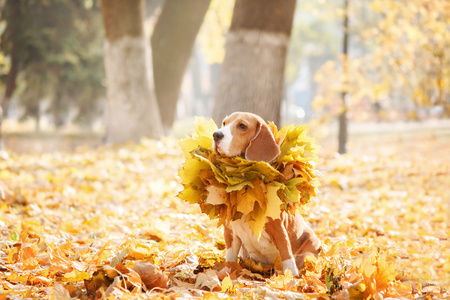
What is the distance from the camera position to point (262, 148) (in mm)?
3039

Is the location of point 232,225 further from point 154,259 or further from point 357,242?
point 357,242

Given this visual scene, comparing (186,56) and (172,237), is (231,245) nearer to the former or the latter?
(172,237)

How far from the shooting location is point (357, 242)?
4.11 m

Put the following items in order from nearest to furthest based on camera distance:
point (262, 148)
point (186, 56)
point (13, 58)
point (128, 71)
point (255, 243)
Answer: point (262, 148), point (255, 243), point (128, 71), point (186, 56), point (13, 58)

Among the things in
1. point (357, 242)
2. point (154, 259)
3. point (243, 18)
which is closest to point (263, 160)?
point (154, 259)

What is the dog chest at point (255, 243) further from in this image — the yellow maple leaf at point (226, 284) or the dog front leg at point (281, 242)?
the yellow maple leaf at point (226, 284)

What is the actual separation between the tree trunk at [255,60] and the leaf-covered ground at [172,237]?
154 centimetres

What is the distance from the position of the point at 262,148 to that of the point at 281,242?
0.62m

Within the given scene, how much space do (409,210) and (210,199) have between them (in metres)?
3.73

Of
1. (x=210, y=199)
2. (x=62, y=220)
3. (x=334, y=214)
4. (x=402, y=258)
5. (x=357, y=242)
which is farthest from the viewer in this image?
(x=334, y=214)

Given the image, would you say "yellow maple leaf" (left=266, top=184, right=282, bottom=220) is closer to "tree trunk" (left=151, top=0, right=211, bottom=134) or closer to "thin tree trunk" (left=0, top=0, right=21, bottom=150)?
"tree trunk" (left=151, top=0, right=211, bottom=134)

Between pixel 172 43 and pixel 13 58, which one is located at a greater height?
pixel 172 43

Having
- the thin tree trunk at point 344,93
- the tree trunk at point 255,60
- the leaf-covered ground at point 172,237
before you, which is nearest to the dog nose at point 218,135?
the leaf-covered ground at point 172,237

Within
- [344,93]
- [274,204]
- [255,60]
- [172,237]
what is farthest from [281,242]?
[344,93]
